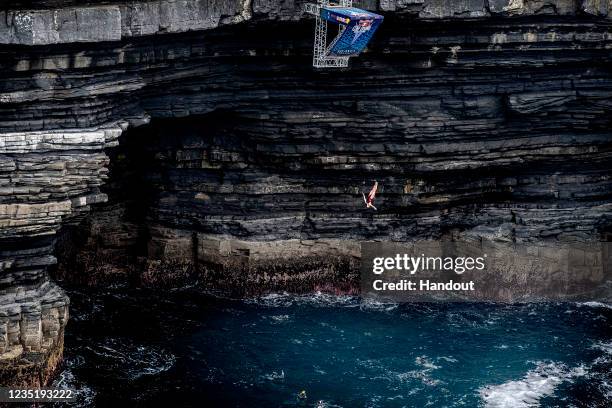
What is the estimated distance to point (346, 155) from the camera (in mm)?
51125

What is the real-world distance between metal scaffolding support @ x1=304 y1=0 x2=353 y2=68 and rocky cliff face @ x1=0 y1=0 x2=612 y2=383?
901 mm

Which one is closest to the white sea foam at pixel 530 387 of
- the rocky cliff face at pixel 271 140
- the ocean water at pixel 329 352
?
the ocean water at pixel 329 352

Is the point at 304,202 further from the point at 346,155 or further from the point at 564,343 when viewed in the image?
the point at 564,343

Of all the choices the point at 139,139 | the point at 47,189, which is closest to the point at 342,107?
the point at 139,139

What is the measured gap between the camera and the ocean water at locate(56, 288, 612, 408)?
4178cm

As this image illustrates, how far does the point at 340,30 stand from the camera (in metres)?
Result: 43.4

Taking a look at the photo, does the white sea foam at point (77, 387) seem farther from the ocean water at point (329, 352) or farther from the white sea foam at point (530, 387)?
the white sea foam at point (530, 387)

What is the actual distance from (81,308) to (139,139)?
394 inches

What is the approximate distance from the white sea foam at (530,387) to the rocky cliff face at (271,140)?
1062 cm

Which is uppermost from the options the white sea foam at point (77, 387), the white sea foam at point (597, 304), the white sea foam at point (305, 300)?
the white sea foam at point (597, 304)

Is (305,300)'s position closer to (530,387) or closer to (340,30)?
(530,387)

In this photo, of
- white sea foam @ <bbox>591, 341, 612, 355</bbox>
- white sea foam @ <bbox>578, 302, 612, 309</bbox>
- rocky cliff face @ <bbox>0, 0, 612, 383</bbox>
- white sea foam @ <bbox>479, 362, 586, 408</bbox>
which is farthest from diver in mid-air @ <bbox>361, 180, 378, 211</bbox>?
white sea foam @ <bbox>591, 341, 612, 355</bbox>

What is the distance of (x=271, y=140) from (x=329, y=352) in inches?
479

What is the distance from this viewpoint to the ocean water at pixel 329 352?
41.8 metres
